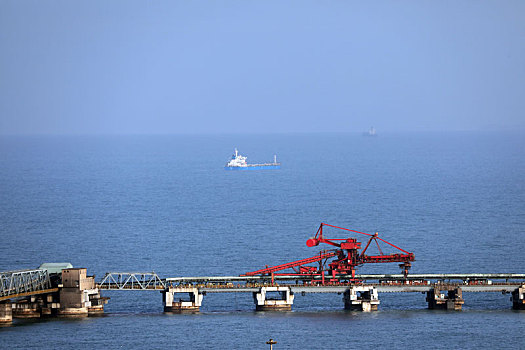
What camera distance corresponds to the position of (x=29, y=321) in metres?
137

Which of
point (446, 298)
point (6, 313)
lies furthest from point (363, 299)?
point (6, 313)

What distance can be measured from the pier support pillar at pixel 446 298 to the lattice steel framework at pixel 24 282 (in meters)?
43.9

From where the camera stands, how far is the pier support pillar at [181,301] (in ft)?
464

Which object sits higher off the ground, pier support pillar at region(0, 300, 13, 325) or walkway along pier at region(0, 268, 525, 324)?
walkway along pier at region(0, 268, 525, 324)

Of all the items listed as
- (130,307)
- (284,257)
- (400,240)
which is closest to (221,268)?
(284,257)

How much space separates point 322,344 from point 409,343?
28.9 feet

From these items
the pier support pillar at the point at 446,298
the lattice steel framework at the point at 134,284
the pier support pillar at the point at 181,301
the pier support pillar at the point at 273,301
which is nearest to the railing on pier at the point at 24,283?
the lattice steel framework at the point at 134,284

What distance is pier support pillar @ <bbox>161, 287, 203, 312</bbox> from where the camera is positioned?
141375 mm

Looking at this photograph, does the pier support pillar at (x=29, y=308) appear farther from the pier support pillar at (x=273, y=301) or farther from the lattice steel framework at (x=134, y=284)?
the pier support pillar at (x=273, y=301)

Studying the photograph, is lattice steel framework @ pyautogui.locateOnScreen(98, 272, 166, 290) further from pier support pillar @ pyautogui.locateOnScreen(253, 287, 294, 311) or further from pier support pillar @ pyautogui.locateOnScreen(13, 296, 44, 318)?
pier support pillar @ pyautogui.locateOnScreen(253, 287, 294, 311)


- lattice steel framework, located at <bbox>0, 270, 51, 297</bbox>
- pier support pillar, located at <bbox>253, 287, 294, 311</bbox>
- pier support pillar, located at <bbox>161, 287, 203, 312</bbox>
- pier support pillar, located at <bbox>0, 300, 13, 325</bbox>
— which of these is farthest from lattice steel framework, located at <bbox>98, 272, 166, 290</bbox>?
pier support pillar, located at <bbox>0, 300, 13, 325</bbox>

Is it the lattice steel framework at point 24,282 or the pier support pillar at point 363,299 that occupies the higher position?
the lattice steel framework at point 24,282

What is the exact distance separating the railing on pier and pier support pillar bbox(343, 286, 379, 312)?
34.3 metres

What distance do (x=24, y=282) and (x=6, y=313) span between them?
5780 mm
